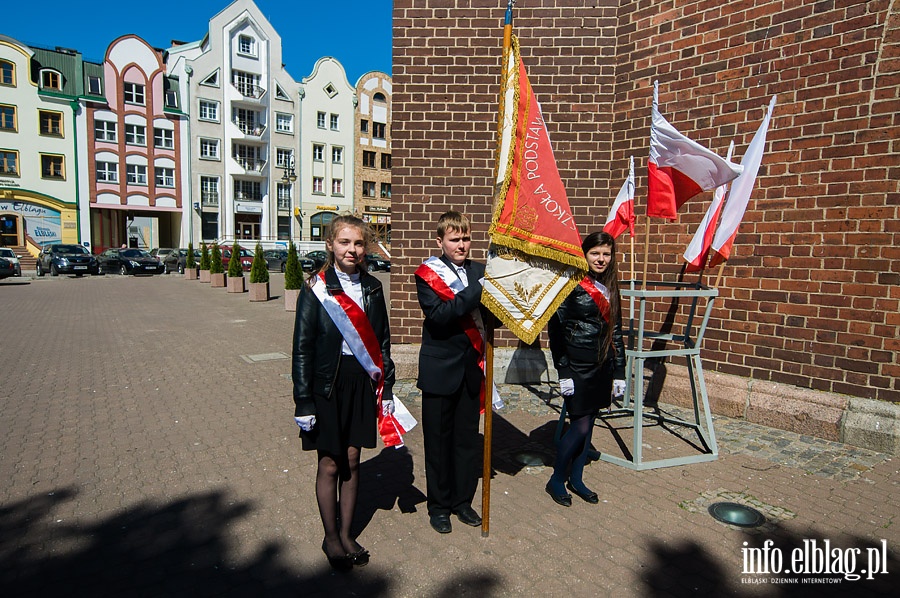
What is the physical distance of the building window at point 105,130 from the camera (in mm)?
41500

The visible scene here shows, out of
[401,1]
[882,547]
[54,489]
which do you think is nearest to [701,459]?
[882,547]

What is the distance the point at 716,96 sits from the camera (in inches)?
244

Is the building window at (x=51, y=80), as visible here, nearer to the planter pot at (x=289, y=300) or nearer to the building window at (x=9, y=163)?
the building window at (x=9, y=163)

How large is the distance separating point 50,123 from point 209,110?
→ 1081 centimetres

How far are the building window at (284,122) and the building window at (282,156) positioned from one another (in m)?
1.60

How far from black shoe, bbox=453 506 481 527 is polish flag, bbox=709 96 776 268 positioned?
3.15m

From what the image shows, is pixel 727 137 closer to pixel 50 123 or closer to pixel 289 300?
pixel 289 300

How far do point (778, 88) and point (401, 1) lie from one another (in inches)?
180

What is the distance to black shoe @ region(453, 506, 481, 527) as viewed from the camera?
12.2 feet

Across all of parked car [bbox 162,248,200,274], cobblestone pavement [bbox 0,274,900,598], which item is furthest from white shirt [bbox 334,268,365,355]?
parked car [bbox 162,248,200,274]

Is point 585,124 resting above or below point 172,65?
below

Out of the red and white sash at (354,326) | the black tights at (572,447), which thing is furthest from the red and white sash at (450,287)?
the black tights at (572,447)

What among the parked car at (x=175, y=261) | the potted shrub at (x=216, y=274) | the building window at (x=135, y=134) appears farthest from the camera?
the building window at (x=135, y=134)

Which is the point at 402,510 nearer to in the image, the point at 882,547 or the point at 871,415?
the point at 882,547
